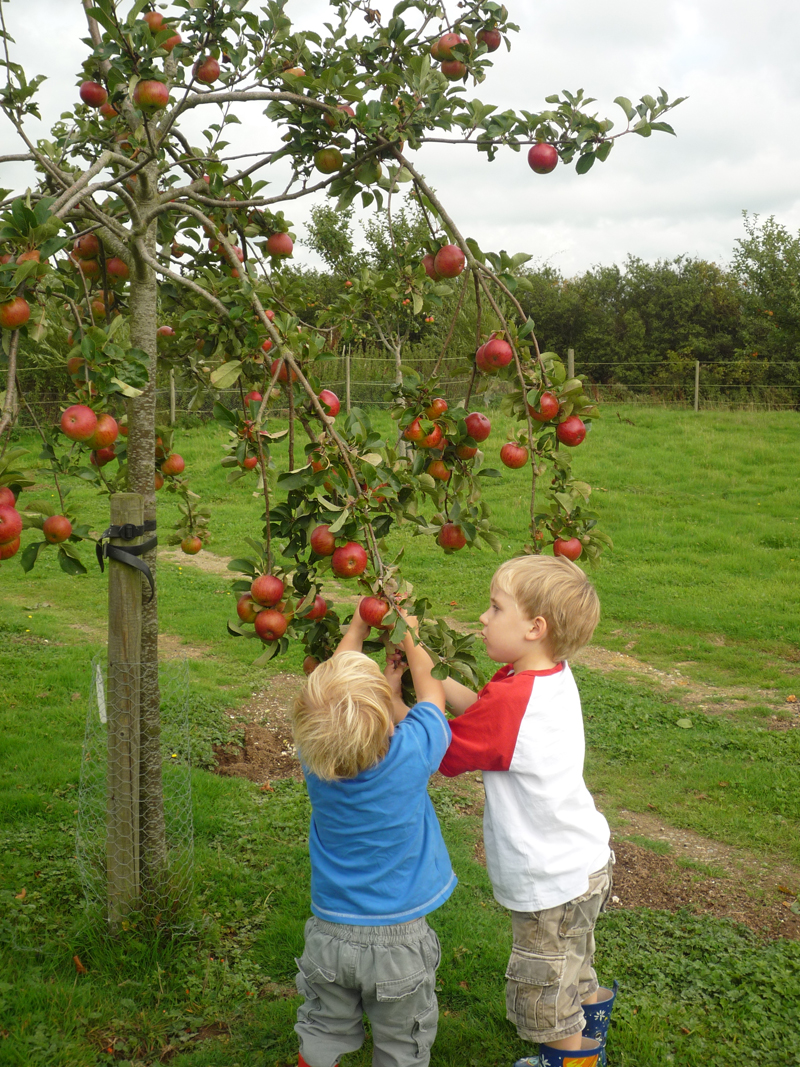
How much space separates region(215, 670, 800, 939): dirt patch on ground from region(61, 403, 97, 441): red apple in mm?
2309

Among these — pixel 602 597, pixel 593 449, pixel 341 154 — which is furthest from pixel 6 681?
pixel 593 449

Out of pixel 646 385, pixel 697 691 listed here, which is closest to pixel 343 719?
pixel 697 691

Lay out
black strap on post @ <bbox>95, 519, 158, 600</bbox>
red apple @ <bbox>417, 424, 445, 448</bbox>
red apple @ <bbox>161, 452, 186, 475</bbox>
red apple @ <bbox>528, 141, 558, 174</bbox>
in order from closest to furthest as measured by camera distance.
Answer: red apple @ <bbox>417, 424, 445, 448</bbox> → red apple @ <bbox>528, 141, 558, 174</bbox> → black strap on post @ <bbox>95, 519, 158, 600</bbox> → red apple @ <bbox>161, 452, 186, 475</bbox>

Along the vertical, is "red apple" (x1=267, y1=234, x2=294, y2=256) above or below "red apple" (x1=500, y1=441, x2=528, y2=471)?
above

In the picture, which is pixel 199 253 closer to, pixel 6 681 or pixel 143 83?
pixel 143 83

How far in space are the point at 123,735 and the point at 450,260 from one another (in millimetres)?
1643

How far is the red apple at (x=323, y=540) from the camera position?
171 centimetres

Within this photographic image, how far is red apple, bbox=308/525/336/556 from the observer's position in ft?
5.60

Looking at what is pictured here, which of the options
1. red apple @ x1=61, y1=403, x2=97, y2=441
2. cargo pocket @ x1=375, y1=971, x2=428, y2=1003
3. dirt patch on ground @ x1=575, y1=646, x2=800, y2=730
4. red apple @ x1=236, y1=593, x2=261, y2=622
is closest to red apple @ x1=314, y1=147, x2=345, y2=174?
red apple @ x1=61, y1=403, x2=97, y2=441

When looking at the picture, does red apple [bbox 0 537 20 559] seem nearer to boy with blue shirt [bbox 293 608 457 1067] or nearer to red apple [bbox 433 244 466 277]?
boy with blue shirt [bbox 293 608 457 1067]

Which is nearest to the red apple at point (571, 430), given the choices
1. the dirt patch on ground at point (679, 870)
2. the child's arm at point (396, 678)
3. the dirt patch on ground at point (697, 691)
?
the child's arm at point (396, 678)

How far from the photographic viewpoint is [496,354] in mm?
1995

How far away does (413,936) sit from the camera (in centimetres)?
179

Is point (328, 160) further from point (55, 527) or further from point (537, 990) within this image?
point (537, 990)
